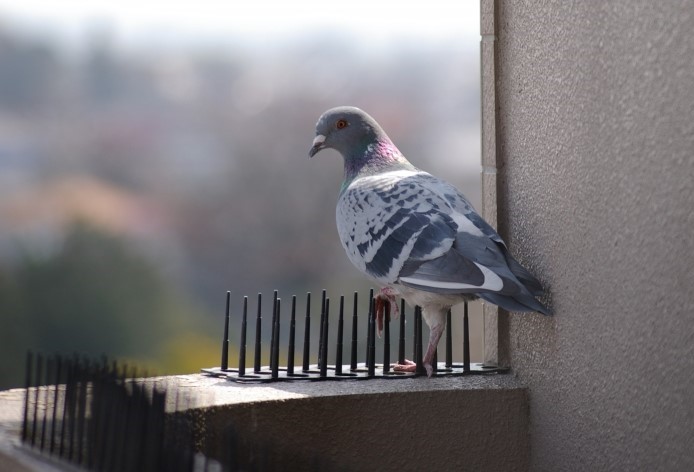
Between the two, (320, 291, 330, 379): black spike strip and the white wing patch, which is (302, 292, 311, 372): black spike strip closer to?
(320, 291, 330, 379): black spike strip

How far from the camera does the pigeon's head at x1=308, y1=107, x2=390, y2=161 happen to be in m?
5.95

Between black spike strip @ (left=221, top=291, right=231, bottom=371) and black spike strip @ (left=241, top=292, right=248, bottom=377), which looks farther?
black spike strip @ (left=221, top=291, right=231, bottom=371)

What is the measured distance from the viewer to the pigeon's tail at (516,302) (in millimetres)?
4773

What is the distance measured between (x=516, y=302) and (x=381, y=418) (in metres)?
0.79

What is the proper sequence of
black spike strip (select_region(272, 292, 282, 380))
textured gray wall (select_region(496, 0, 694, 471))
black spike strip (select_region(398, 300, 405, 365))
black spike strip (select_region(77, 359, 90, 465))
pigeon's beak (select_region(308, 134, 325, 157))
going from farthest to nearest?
pigeon's beak (select_region(308, 134, 325, 157)), black spike strip (select_region(398, 300, 405, 365)), black spike strip (select_region(272, 292, 282, 380)), textured gray wall (select_region(496, 0, 694, 471)), black spike strip (select_region(77, 359, 90, 465))

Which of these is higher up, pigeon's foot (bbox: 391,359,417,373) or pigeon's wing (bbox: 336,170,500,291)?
pigeon's wing (bbox: 336,170,500,291)

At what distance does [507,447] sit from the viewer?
17.0 feet

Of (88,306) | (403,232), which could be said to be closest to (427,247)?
(403,232)

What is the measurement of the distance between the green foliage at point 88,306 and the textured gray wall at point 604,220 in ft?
48.2

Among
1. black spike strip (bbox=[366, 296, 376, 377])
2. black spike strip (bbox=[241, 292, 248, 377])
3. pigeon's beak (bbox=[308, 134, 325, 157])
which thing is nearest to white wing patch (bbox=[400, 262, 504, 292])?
black spike strip (bbox=[366, 296, 376, 377])

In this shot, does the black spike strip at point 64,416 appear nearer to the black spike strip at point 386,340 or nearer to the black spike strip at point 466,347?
the black spike strip at point 386,340

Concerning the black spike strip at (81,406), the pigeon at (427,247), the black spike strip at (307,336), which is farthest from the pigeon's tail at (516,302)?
the black spike strip at (81,406)

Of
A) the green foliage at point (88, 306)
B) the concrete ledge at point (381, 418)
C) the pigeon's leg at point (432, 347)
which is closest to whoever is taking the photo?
the concrete ledge at point (381, 418)

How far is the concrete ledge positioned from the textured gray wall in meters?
0.18
